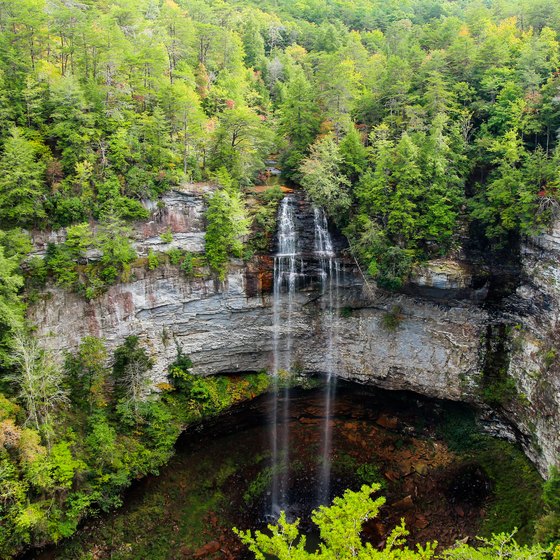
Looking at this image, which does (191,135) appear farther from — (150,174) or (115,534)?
(115,534)

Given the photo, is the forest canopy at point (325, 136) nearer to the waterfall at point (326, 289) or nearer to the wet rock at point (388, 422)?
the waterfall at point (326, 289)

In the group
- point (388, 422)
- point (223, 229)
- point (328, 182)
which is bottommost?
point (388, 422)

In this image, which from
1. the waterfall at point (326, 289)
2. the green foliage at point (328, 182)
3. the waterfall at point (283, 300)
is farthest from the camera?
the waterfall at point (326, 289)

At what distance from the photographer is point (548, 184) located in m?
19.1

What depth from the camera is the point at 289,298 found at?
24.0m

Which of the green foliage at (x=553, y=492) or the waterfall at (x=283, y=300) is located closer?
the green foliage at (x=553, y=492)

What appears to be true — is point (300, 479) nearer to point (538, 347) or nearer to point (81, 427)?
point (81, 427)

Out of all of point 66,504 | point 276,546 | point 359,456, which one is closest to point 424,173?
point 359,456

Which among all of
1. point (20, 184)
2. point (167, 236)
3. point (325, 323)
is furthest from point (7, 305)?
point (325, 323)

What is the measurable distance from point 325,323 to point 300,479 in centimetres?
854

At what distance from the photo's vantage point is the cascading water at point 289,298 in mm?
23609

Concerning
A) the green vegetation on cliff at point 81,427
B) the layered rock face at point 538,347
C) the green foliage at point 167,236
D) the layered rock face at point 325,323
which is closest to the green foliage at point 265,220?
the layered rock face at point 325,323

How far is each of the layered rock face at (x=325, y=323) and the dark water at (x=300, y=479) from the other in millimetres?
2185

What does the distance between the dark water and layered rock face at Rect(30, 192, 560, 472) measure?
2.18 metres
